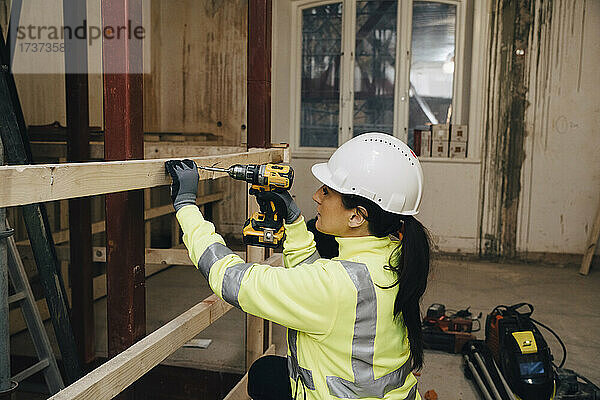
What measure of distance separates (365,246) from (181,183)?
551mm

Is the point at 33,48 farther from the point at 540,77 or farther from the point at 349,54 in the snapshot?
the point at 540,77

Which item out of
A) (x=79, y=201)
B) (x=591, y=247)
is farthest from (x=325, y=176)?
(x=591, y=247)

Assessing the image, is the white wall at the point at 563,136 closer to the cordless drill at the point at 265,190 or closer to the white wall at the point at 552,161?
the white wall at the point at 552,161

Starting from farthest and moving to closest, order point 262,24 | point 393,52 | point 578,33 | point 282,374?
point 393,52
point 578,33
point 262,24
point 282,374

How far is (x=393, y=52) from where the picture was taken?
645 cm

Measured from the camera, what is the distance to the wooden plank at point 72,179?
1.07 metres

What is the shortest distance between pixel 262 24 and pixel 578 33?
4.47m

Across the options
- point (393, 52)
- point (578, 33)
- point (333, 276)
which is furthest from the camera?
point (393, 52)

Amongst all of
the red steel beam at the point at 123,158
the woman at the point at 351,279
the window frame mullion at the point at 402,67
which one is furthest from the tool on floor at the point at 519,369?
the window frame mullion at the point at 402,67

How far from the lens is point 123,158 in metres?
1.67

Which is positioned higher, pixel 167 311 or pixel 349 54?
pixel 349 54

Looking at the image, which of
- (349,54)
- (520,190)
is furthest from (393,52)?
(520,190)

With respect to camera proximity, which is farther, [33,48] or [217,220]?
[217,220]

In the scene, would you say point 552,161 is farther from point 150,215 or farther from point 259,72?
point 259,72
